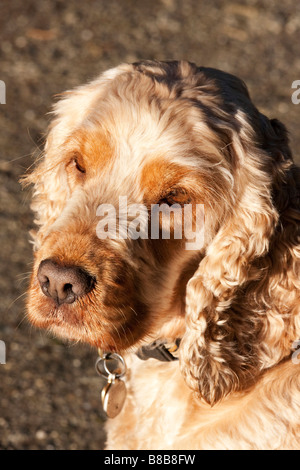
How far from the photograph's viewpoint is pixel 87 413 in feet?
13.6

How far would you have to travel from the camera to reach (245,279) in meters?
2.70

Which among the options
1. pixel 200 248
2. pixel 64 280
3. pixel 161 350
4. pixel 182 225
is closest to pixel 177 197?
pixel 182 225

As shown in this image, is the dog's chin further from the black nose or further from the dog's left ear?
the dog's left ear

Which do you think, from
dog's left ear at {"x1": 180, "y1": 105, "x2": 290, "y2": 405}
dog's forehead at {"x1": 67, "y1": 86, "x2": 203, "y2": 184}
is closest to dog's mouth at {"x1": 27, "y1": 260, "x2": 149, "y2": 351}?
dog's left ear at {"x1": 180, "y1": 105, "x2": 290, "y2": 405}

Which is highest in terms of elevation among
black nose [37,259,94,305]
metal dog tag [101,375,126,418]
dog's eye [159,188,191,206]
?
dog's eye [159,188,191,206]

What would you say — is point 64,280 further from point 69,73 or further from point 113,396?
point 69,73

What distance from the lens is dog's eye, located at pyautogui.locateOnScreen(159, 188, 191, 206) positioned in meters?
2.62

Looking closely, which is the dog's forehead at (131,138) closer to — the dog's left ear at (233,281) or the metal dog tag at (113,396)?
the dog's left ear at (233,281)

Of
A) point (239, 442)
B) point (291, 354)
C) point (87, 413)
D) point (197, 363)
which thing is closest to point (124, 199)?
point (197, 363)

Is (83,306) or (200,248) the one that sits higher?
(200,248)

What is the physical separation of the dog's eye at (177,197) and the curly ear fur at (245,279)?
0.24m

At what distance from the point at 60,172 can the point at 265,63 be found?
4916mm

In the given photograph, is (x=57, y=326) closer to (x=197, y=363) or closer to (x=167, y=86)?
(x=197, y=363)

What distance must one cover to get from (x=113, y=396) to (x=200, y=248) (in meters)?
0.98
